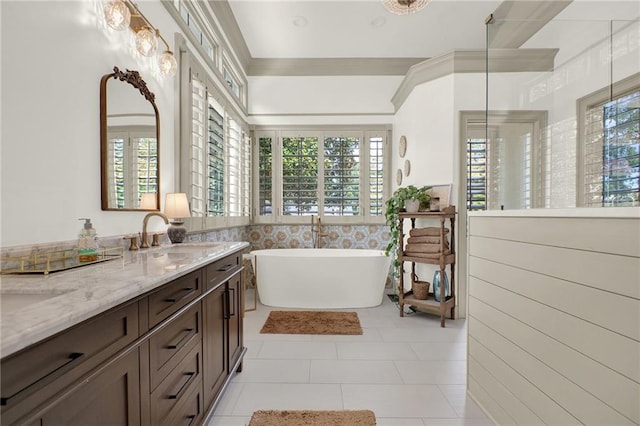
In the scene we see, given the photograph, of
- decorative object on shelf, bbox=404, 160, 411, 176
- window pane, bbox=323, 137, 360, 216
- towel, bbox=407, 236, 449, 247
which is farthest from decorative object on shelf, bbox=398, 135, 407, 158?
towel, bbox=407, 236, 449, 247

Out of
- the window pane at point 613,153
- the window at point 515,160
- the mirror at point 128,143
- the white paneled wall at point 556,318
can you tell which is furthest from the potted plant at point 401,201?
the mirror at point 128,143

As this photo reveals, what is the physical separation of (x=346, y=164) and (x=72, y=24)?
12.2 ft

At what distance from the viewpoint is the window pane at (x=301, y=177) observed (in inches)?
190

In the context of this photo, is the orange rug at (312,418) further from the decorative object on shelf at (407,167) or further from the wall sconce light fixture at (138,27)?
the decorative object on shelf at (407,167)

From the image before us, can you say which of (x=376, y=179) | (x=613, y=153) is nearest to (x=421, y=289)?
(x=376, y=179)

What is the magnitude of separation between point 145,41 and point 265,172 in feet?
9.84

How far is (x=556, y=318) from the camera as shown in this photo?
1.30 m

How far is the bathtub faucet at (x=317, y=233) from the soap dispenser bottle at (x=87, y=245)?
3483 millimetres

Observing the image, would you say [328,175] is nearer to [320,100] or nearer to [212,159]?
[320,100]

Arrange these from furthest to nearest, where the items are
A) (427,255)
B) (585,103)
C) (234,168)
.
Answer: (234,168) → (427,255) → (585,103)

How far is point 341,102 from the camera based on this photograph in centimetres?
479

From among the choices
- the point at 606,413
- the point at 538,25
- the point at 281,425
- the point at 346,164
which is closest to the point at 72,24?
the point at 281,425

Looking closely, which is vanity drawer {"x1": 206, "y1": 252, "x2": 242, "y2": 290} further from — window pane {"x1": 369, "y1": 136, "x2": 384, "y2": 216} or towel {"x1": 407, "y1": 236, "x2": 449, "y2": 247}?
window pane {"x1": 369, "y1": 136, "x2": 384, "y2": 216}

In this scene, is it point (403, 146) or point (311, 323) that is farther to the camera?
point (403, 146)
